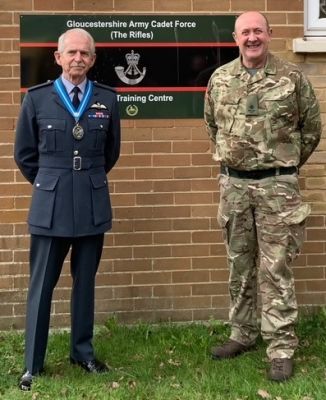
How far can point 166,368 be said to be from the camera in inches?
173

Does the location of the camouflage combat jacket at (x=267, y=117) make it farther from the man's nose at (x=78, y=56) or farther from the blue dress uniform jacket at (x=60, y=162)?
the man's nose at (x=78, y=56)

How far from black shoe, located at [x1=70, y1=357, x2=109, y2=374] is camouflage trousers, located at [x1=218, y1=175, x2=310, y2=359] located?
1.03 metres

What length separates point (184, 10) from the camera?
509cm

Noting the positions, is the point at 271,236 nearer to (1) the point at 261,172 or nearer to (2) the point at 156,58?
(1) the point at 261,172

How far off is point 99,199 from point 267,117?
3.65 ft

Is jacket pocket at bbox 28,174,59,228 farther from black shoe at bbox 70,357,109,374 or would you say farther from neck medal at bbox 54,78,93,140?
black shoe at bbox 70,357,109,374

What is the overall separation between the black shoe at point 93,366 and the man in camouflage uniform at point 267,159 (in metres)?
1.03

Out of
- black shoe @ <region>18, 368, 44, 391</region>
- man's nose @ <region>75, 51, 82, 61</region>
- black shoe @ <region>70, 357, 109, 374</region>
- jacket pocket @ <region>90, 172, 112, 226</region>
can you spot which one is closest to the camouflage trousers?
jacket pocket @ <region>90, 172, 112, 226</region>

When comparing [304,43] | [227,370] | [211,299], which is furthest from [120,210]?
[304,43]

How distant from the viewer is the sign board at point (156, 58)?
16.5 ft

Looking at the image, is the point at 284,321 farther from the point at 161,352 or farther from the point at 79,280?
the point at 79,280

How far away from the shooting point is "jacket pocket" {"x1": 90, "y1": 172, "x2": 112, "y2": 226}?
406cm

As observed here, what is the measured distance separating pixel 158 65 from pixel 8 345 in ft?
7.49

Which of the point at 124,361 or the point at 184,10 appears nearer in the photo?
the point at 124,361
